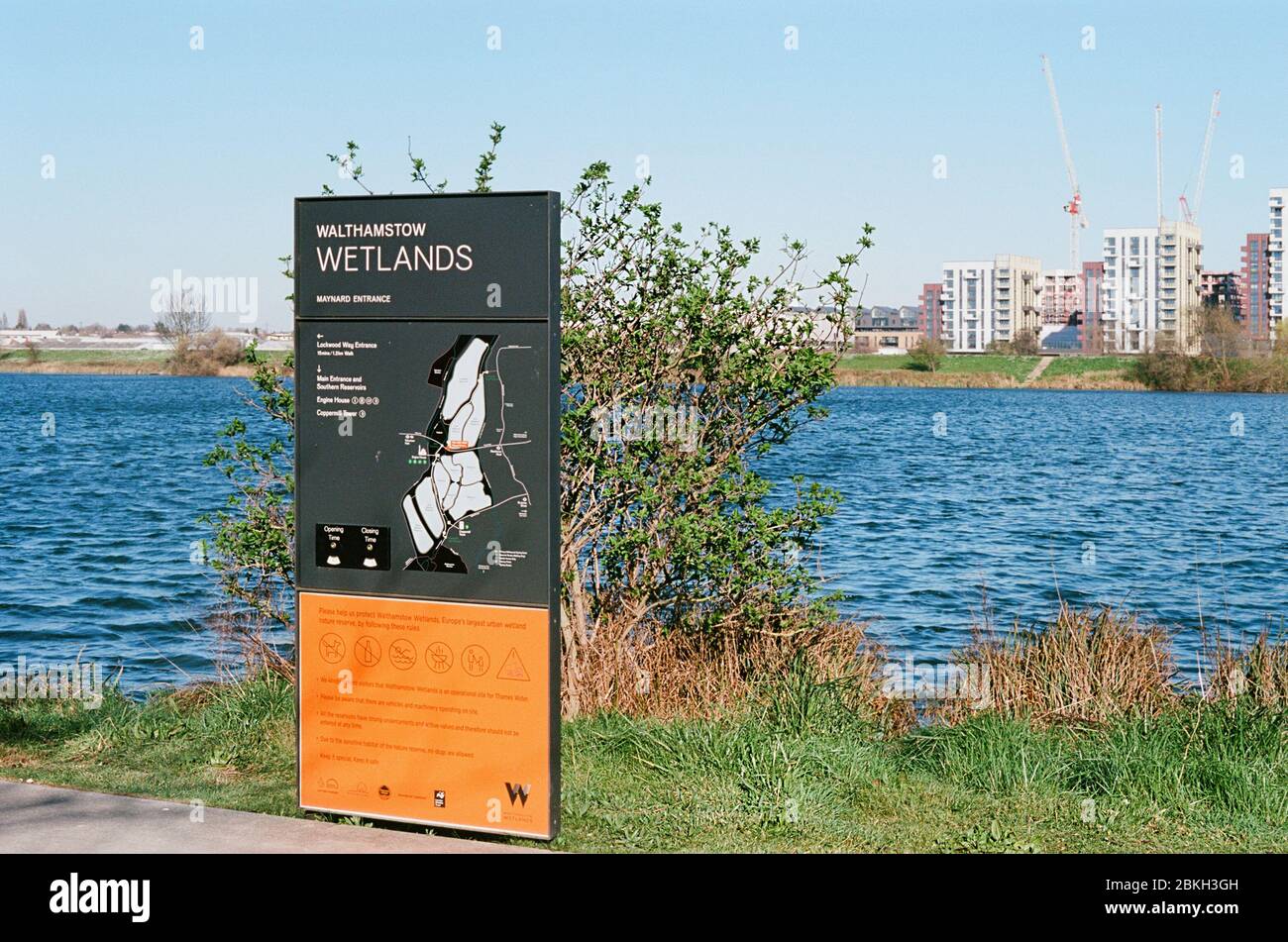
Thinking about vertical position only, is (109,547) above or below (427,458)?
below

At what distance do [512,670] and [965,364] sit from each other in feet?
468

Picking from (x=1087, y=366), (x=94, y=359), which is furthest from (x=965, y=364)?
(x=94, y=359)

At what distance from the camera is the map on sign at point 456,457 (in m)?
7.12

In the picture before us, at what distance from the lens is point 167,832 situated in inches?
268

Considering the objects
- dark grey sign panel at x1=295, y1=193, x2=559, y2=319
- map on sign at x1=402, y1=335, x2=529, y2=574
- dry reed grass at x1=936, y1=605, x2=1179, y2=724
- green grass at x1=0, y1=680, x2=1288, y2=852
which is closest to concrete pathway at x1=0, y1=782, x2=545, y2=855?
green grass at x1=0, y1=680, x2=1288, y2=852

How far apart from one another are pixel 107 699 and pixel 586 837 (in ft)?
17.2

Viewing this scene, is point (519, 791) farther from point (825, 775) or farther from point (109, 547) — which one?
point (109, 547)

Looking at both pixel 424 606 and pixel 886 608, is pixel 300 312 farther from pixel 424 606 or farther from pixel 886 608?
pixel 886 608

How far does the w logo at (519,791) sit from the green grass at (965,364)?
126639 millimetres

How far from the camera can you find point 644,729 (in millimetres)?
8773

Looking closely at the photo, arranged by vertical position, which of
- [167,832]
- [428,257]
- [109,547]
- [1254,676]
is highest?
[428,257]

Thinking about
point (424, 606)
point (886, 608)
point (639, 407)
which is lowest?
point (886, 608)

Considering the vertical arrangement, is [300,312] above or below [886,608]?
above
